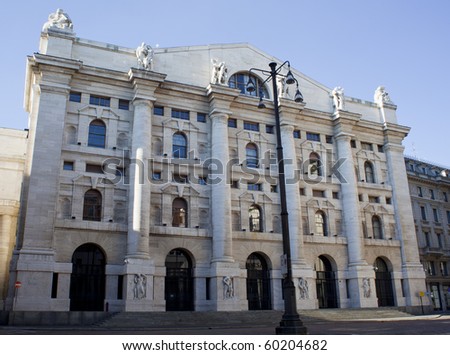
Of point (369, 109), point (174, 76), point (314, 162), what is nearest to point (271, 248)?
point (314, 162)

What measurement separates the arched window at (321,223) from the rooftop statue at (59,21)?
31555 millimetres

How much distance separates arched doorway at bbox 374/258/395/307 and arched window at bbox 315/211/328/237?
7.43 metres

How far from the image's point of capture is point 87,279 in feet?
124

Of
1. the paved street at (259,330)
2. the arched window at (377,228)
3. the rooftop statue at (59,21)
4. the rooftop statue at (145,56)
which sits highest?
the rooftop statue at (59,21)

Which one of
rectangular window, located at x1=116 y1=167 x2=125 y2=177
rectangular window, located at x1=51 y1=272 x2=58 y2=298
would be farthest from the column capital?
rectangular window, located at x1=51 y1=272 x2=58 y2=298

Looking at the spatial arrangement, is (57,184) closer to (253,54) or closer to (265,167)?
(265,167)

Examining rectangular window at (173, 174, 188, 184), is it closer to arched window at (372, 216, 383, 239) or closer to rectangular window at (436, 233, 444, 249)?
arched window at (372, 216, 383, 239)

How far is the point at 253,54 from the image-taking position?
51.6m

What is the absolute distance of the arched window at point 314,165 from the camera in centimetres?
5044

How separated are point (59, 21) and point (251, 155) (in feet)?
75.2

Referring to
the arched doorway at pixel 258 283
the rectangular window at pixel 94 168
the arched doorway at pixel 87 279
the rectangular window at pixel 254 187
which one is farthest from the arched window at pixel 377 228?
the rectangular window at pixel 94 168

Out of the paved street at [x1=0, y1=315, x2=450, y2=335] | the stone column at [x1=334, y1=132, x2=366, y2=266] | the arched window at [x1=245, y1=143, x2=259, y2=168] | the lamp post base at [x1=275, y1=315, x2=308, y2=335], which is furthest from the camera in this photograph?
the stone column at [x1=334, y1=132, x2=366, y2=266]

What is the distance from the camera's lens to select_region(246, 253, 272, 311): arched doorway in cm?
4350

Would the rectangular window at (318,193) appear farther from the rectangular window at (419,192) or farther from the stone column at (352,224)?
the rectangular window at (419,192)
